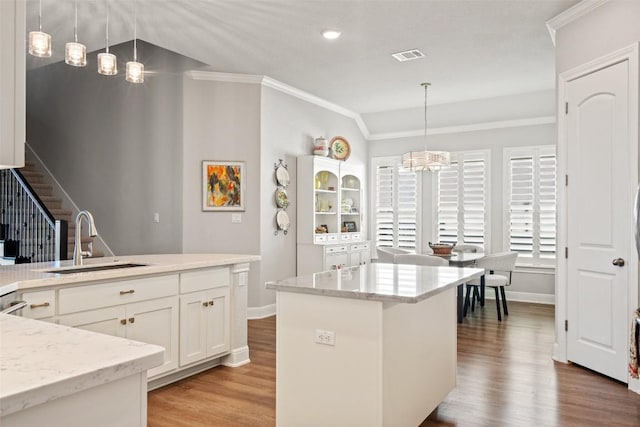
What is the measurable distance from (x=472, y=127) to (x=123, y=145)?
521cm

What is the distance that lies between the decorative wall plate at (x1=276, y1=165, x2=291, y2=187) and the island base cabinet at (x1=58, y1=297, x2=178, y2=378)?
117 inches

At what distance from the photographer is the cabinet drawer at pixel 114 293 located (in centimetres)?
282

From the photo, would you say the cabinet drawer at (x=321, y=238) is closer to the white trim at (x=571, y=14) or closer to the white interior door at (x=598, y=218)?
the white interior door at (x=598, y=218)

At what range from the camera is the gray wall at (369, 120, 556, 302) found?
6953 mm

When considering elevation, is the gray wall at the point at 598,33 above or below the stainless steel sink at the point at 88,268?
above

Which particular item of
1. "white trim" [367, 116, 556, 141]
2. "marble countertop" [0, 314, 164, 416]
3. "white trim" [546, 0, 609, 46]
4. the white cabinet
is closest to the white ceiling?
"white trim" [546, 0, 609, 46]

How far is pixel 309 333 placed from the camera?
8.30 feet

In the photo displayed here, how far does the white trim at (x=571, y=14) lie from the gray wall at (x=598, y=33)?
3 cm

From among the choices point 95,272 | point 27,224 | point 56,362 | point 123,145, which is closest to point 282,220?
point 123,145

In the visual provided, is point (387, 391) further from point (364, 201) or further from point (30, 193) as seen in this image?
point (364, 201)

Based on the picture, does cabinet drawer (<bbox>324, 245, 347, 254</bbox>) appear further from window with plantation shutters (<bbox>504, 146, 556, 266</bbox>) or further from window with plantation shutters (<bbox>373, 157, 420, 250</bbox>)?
window with plantation shutters (<bbox>504, 146, 556, 266</bbox>)

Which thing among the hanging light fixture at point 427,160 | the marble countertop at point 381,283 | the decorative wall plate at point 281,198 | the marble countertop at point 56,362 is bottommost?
the marble countertop at point 381,283

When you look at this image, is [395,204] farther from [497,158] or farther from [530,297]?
[530,297]

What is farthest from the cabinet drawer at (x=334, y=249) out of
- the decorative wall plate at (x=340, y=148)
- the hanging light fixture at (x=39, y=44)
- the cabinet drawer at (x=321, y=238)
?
the hanging light fixture at (x=39, y=44)
